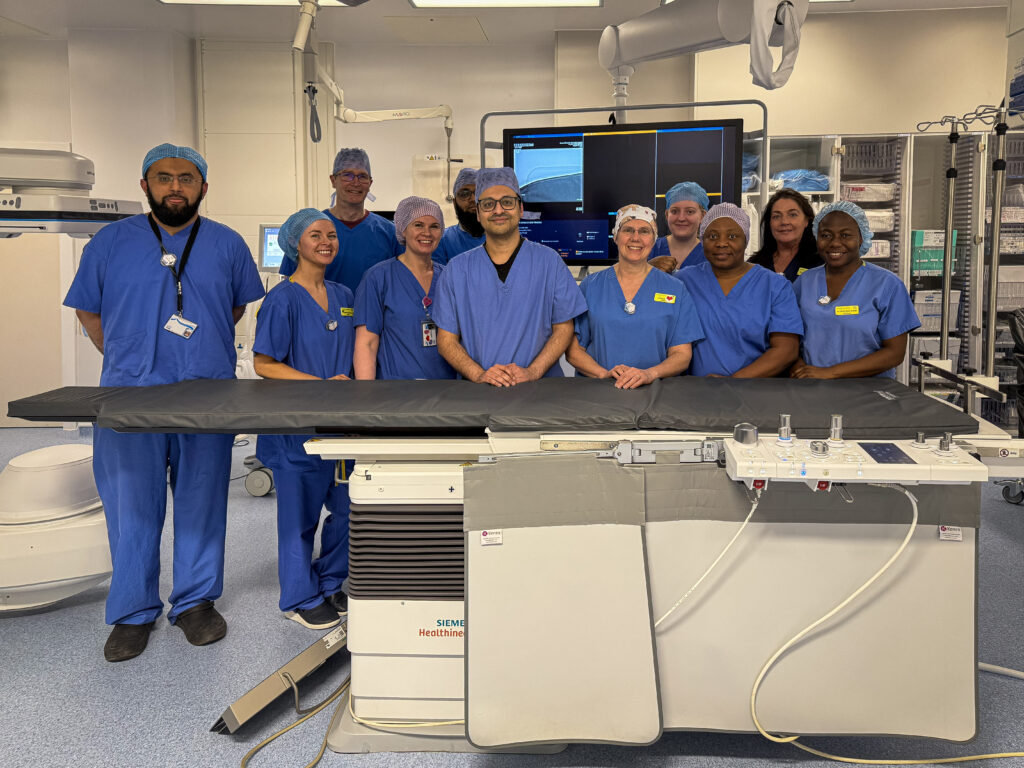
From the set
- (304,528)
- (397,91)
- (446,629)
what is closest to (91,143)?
(397,91)

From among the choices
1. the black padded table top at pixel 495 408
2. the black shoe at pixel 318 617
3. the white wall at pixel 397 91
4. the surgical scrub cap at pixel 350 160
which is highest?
the white wall at pixel 397 91

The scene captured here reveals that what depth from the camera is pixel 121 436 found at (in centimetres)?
267

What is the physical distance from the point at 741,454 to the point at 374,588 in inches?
37.6

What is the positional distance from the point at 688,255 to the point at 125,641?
98.0 inches

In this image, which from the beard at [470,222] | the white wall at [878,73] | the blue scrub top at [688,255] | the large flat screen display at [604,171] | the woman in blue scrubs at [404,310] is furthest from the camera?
the white wall at [878,73]

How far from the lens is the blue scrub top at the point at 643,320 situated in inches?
109

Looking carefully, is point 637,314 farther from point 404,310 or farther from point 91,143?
point 91,143

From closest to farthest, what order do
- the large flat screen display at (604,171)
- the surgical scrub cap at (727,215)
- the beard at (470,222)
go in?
the surgical scrub cap at (727,215) < the beard at (470,222) < the large flat screen display at (604,171)

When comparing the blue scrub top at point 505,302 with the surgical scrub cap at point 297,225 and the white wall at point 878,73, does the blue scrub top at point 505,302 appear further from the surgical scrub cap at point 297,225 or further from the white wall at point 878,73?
the white wall at point 878,73

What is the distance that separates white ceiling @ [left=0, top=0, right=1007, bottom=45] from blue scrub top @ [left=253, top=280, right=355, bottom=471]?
12.4 feet

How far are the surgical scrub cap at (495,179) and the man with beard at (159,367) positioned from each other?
2.93ft

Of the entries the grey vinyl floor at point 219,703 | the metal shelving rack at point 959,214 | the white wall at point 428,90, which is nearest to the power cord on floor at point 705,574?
the grey vinyl floor at point 219,703

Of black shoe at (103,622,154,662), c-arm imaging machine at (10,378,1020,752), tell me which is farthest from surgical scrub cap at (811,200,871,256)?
black shoe at (103,622,154,662)

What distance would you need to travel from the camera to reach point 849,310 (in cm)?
285
